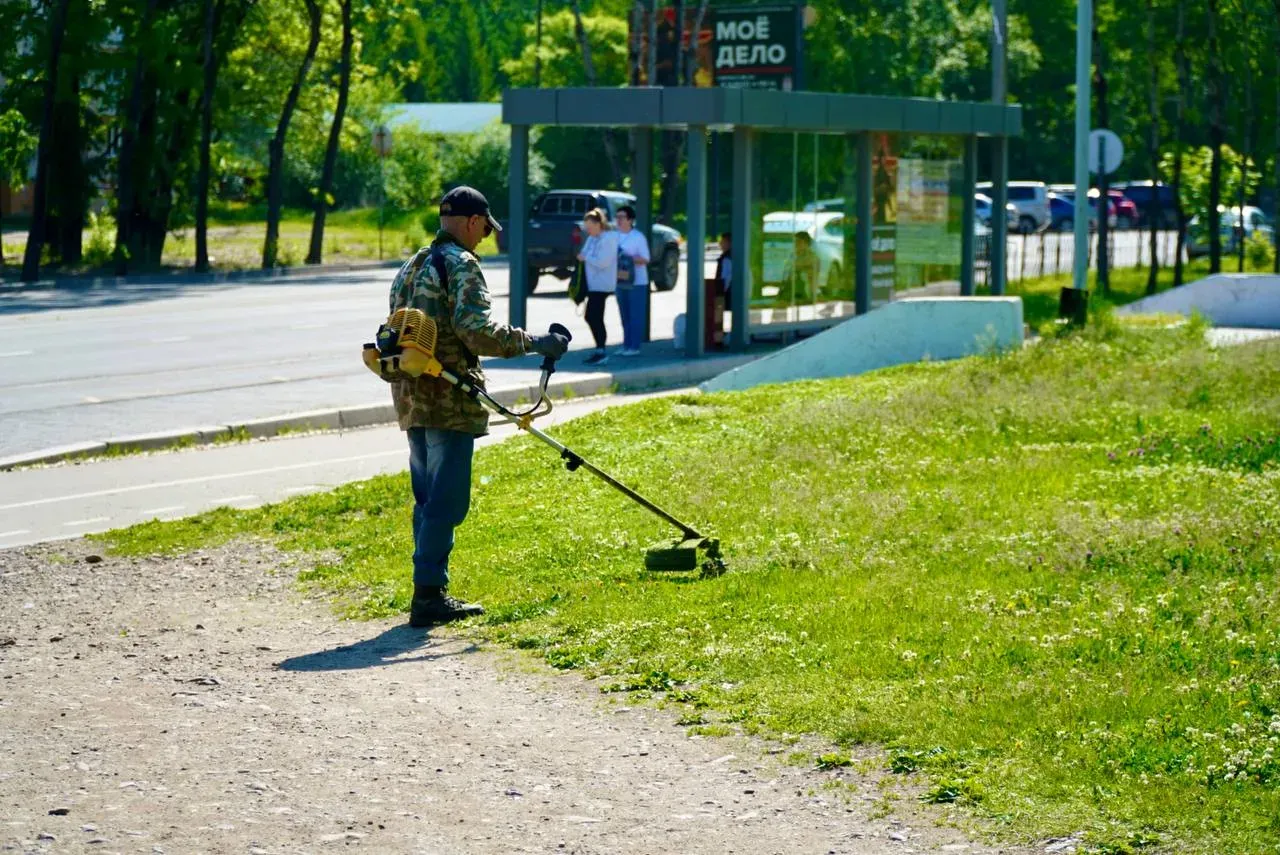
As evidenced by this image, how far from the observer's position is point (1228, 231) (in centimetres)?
4669

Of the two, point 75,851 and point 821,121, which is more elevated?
point 821,121

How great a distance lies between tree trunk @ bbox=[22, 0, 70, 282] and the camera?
115 ft

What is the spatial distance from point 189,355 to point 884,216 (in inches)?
358

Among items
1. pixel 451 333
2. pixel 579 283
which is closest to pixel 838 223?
pixel 579 283

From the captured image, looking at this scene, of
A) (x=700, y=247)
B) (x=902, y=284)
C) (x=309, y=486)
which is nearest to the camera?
(x=309, y=486)

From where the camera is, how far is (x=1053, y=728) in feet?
20.5

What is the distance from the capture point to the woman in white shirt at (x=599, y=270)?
799 inches

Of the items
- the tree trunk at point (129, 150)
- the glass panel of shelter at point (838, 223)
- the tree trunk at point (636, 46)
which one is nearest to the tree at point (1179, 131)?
the glass panel of shelter at point (838, 223)

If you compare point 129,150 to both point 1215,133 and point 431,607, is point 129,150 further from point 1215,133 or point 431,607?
point 431,607

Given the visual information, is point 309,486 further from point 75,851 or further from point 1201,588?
point 75,851

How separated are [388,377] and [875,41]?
210 feet

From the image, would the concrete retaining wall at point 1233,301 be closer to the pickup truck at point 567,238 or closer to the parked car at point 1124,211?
the pickup truck at point 567,238

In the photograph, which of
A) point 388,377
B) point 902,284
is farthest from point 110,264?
point 388,377

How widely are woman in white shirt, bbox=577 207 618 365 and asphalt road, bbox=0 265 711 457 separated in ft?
1.68
